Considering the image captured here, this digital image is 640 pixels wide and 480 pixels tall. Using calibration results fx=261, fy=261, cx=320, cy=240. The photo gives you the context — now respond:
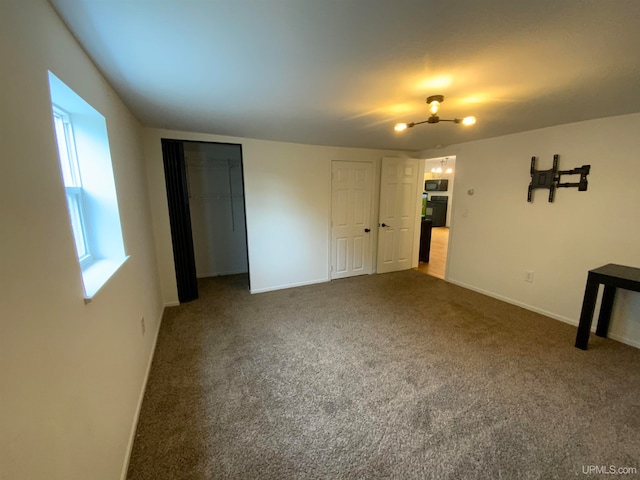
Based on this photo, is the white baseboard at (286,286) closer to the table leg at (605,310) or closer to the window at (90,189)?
the window at (90,189)

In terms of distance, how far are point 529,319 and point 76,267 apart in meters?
4.06

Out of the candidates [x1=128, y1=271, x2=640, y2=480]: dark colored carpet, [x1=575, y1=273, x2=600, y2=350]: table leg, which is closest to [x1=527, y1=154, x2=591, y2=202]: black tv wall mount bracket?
[x1=575, y1=273, x2=600, y2=350]: table leg

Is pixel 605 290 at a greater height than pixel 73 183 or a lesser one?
lesser

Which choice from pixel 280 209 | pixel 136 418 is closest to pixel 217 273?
pixel 280 209

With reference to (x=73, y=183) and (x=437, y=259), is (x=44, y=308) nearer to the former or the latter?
(x=73, y=183)

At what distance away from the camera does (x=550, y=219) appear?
10.0ft

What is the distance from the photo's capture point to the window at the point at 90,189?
1.47 m

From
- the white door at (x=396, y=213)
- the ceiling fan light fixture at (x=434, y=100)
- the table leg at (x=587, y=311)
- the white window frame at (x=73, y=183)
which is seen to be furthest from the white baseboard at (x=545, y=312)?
the white window frame at (x=73, y=183)

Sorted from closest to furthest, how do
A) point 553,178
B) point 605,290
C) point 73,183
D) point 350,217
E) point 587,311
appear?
point 73,183 → point 587,311 → point 605,290 → point 553,178 → point 350,217

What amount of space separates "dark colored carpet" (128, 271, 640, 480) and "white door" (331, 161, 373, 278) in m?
1.44

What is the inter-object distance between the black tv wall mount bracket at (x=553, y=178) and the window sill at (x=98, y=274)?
419 centimetres

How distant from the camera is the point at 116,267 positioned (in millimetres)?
1577

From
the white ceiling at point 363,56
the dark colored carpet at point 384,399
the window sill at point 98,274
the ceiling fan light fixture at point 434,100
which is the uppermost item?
the white ceiling at point 363,56

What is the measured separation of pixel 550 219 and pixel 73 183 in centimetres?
442
